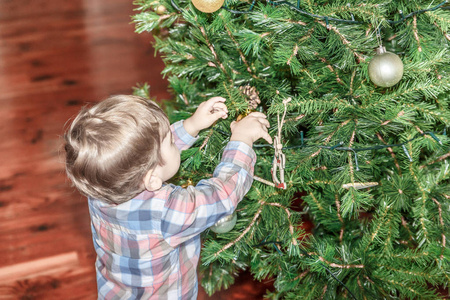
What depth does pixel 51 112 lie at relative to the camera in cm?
175

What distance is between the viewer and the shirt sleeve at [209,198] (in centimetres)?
72

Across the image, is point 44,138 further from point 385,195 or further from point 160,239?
point 385,195

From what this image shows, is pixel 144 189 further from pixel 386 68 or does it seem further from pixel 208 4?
pixel 386 68

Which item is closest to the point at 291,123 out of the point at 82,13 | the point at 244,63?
the point at 244,63

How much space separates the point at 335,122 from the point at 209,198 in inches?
11.5

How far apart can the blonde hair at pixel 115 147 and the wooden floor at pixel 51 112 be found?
69 cm

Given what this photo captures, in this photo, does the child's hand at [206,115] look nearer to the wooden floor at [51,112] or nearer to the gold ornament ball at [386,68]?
the gold ornament ball at [386,68]

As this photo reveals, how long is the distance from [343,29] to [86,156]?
0.48 m

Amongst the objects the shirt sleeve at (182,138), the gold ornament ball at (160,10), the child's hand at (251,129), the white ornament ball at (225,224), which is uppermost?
the gold ornament ball at (160,10)

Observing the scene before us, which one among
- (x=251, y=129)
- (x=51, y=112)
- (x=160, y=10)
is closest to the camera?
(x=251, y=129)

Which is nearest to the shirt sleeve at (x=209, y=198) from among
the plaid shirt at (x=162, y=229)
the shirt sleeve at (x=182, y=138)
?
the plaid shirt at (x=162, y=229)

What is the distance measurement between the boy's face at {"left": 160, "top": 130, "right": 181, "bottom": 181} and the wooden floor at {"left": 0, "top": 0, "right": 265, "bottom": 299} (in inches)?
25.5

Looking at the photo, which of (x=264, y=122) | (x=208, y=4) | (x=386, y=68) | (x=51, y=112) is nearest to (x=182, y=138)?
(x=264, y=122)

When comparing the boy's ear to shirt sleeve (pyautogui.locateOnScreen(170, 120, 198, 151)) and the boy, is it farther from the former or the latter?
shirt sleeve (pyautogui.locateOnScreen(170, 120, 198, 151))
